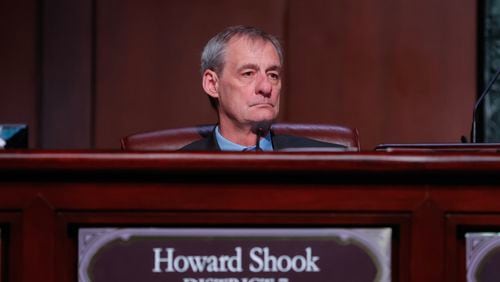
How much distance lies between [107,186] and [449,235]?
533mm

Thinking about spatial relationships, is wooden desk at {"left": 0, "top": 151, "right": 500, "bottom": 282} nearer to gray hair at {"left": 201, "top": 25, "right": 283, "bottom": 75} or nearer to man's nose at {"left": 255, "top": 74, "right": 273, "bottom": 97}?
man's nose at {"left": 255, "top": 74, "right": 273, "bottom": 97}

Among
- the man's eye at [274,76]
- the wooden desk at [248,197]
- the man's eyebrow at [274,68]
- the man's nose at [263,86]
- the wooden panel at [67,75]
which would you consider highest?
the wooden panel at [67,75]

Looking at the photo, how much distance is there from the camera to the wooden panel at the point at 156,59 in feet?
10.7

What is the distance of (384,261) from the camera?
4.25 feet

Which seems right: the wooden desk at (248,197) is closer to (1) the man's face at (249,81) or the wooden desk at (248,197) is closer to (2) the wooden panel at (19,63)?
(1) the man's face at (249,81)

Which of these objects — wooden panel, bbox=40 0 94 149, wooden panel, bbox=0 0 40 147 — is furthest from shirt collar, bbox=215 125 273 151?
wooden panel, bbox=0 0 40 147

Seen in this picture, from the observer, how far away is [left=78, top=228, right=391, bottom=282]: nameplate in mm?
1275

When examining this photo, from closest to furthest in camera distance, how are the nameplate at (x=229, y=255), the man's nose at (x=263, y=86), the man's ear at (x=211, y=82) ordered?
the nameplate at (x=229, y=255)
the man's nose at (x=263, y=86)
the man's ear at (x=211, y=82)

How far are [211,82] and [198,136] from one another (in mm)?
155

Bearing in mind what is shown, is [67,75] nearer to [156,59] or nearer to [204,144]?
[156,59]

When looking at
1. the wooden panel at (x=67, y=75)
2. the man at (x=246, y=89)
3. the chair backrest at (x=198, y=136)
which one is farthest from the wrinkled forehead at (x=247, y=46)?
the wooden panel at (x=67, y=75)

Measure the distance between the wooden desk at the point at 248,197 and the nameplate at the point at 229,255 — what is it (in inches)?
0.6

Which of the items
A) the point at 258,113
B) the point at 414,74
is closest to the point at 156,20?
the point at 414,74

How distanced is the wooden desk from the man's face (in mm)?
803
